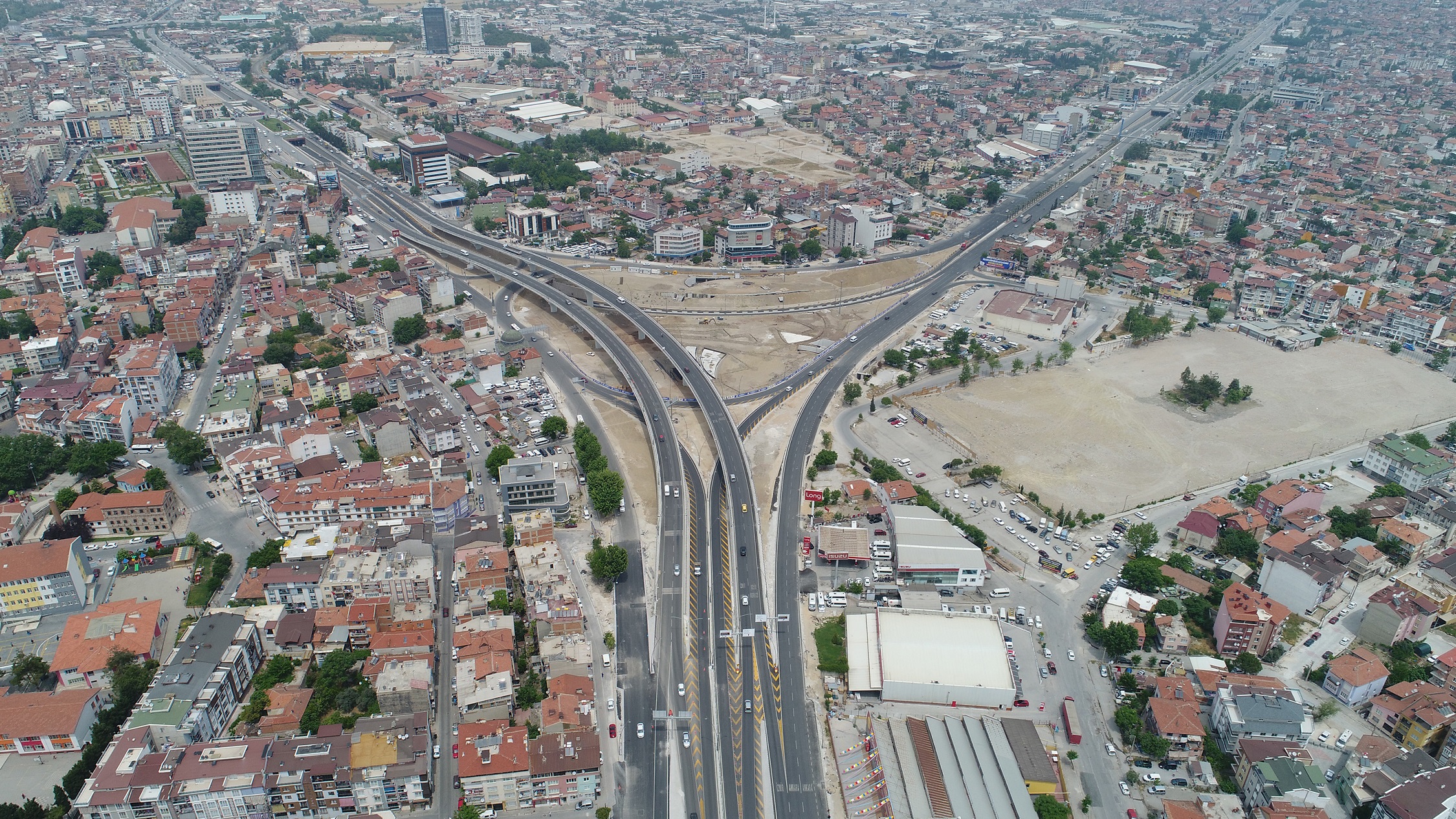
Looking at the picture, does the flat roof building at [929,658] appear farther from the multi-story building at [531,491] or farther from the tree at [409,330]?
the tree at [409,330]

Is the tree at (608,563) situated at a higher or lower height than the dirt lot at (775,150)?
lower

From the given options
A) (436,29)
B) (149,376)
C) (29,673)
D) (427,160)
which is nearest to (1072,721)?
(29,673)

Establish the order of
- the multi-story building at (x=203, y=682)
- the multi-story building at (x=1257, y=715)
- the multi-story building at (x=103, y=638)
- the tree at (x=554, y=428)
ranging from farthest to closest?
1. the tree at (x=554, y=428)
2. the multi-story building at (x=103, y=638)
3. the multi-story building at (x=1257, y=715)
4. the multi-story building at (x=203, y=682)

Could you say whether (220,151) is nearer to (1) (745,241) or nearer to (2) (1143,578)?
(1) (745,241)

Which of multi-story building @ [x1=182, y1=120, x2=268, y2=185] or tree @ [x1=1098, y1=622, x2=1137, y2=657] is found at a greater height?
multi-story building @ [x1=182, y1=120, x2=268, y2=185]

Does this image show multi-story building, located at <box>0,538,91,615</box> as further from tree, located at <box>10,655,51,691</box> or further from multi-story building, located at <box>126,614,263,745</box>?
multi-story building, located at <box>126,614,263,745</box>

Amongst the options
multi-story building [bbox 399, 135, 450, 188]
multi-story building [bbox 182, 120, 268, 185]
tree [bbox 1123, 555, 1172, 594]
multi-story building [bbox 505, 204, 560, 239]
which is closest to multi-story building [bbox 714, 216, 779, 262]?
multi-story building [bbox 505, 204, 560, 239]

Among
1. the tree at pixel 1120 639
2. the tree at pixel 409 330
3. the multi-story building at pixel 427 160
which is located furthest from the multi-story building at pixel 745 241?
the tree at pixel 1120 639
